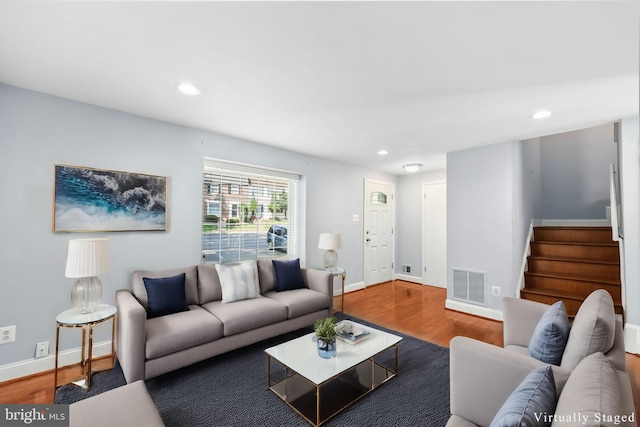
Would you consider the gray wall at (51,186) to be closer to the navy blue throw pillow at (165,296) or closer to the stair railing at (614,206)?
the navy blue throw pillow at (165,296)

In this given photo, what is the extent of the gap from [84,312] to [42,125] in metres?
1.58

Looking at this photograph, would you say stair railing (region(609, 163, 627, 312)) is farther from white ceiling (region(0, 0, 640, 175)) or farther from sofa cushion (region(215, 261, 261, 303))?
sofa cushion (region(215, 261, 261, 303))

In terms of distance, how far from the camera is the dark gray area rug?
1.83 meters

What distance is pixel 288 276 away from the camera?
3.47m

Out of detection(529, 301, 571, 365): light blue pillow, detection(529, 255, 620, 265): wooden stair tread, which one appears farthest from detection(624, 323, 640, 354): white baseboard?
detection(529, 301, 571, 365): light blue pillow

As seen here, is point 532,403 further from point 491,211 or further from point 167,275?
point 491,211

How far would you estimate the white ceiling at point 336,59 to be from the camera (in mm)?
1456

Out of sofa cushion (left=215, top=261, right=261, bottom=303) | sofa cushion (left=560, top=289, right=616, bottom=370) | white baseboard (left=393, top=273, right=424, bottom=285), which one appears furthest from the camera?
white baseboard (left=393, top=273, right=424, bottom=285)

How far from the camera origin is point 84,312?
7.23 ft

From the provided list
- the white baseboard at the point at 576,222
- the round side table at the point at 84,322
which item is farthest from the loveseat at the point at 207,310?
the white baseboard at the point at 576,222

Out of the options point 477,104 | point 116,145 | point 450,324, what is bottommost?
point 450,324

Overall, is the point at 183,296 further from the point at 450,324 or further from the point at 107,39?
the point at 450,324

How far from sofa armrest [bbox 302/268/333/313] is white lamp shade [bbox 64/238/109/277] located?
6.99 ft

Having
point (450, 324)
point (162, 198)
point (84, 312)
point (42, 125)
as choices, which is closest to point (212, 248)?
point (162, 198)
